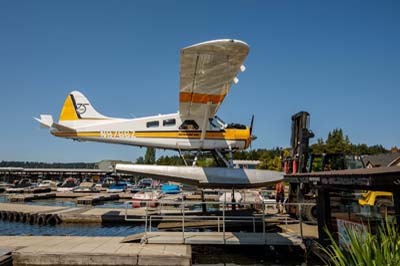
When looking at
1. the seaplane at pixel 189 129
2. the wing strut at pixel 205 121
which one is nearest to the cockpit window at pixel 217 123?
the seaplane at pixel 189 129

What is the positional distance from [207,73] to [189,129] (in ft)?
11.5

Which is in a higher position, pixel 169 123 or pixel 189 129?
pixel 169 123

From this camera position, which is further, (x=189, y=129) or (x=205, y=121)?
(x=189, y=129)

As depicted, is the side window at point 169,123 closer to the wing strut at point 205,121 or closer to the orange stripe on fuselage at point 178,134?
the orange stripe on fuselage at point 178,134

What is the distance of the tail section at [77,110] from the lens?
1370 cm

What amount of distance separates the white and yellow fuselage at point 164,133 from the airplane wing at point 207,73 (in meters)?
0.60

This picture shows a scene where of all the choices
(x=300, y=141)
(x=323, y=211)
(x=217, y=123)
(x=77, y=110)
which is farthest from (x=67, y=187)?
(x=323, y=211)

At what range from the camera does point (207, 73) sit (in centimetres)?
982

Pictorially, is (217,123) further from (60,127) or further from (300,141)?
(60,127)

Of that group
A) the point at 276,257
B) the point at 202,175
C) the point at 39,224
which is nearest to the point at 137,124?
the point at 202,175

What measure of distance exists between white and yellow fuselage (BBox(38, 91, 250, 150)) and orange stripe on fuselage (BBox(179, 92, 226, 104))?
1.41 meters

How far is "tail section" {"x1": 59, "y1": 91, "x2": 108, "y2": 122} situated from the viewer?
13703mm

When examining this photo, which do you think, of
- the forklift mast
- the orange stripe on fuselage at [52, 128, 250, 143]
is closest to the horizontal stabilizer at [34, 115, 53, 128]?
the orange stripe on fuselage at [52, 128, 250, 143]

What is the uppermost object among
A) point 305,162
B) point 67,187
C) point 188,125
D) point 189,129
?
point 188,125
